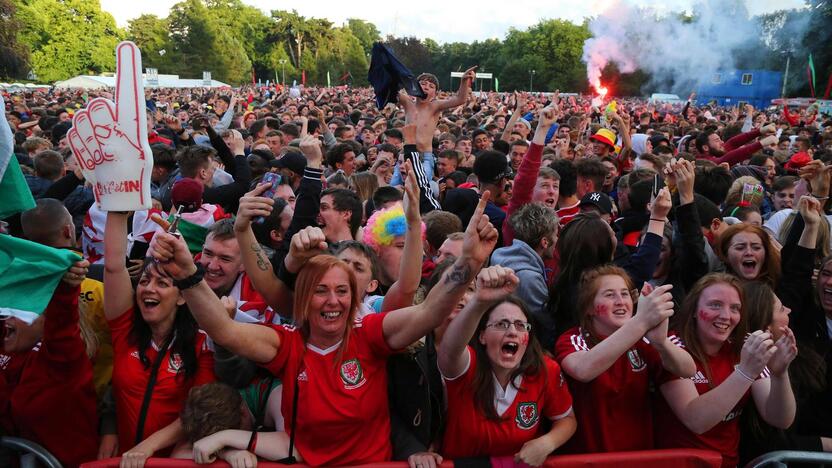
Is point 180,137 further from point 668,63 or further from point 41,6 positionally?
point 41,6

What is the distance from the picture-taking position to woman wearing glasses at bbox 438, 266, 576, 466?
2.93 meters

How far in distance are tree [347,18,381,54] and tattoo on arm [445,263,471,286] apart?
135 metres

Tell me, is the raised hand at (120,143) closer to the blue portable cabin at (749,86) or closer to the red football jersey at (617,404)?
the red football jersey at (617,404)

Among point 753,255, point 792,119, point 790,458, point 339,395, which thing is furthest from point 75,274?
point 792,119

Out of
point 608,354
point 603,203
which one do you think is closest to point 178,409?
point 608,354

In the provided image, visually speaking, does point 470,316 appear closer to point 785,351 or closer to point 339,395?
point 339,395

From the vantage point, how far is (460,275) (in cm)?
265

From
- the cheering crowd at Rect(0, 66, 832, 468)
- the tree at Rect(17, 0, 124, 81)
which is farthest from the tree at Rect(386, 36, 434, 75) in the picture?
the cheering crowd at Rect(0, 66, 832, 468)

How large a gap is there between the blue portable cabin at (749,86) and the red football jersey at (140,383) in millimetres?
→ 42430

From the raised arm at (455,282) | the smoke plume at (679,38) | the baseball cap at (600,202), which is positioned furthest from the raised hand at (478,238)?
the smoke plume at (679,38)

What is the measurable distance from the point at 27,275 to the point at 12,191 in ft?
1.25

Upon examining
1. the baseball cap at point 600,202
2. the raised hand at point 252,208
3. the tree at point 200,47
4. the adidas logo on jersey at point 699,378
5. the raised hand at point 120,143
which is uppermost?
the tree at point 200,47

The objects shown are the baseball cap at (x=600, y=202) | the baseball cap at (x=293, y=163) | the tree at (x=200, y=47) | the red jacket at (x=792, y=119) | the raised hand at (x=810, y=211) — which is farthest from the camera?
the tree at (x=200, y=47)

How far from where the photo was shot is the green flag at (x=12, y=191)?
109 inches
